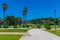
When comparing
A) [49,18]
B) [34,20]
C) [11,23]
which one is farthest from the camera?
[34,20]

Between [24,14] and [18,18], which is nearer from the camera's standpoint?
[24,14]

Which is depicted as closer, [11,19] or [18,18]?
[11,19]

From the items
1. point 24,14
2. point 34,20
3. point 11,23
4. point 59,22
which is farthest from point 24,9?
point 34,20

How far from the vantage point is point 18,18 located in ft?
412

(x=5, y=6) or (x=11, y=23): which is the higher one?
(x=5, y=6)

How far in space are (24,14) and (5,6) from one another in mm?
18959

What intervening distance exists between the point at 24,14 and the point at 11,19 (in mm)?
11019

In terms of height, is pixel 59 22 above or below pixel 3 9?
below

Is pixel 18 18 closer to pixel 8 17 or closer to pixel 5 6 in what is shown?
pixel 8 17

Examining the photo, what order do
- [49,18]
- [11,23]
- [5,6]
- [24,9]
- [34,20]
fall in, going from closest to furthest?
[5,6]
[24,9]
[11,23]
[49,18]
[34,20]

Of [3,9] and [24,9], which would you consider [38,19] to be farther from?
[3,9]

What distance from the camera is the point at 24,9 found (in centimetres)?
9581

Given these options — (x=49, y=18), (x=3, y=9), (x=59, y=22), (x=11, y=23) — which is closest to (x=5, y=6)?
(x=3, y=9)

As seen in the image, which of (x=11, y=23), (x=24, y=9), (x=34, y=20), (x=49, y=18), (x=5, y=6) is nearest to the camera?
(x=5, y=6)
